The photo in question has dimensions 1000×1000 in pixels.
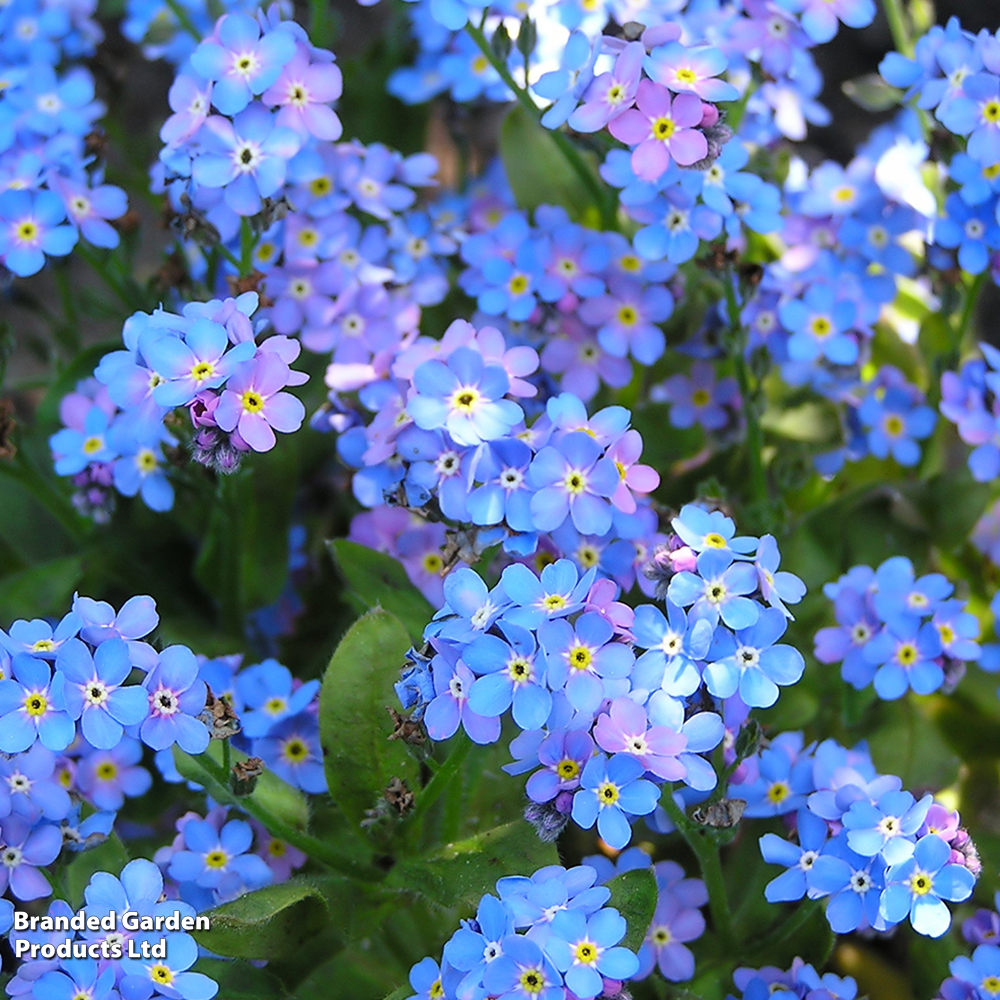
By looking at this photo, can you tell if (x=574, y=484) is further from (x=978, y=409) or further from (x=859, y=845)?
(x=978, y=409)

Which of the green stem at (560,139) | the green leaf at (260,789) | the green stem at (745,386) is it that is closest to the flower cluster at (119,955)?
the green leaf at (260,789)

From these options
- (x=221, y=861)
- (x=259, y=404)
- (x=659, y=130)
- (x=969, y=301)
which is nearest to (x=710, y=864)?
(x=221, y=861)

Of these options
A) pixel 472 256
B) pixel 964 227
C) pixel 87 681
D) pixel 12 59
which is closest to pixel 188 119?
pixel 472 256

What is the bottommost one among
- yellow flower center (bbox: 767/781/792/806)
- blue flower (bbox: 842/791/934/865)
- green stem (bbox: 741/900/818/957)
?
green stem (bbox: 741/900/818/957)

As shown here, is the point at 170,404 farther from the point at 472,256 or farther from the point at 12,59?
the point at 12,59

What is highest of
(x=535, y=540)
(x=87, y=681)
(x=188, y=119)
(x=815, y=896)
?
(x=188, y=119)

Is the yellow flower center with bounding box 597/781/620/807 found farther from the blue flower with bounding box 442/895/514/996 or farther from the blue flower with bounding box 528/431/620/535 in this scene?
the blue flower with bounding box 528/431/620/535

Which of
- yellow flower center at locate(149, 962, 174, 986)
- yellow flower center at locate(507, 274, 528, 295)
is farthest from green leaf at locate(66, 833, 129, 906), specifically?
Answer: yellow flower center at locate(507, 274, 528, 295)

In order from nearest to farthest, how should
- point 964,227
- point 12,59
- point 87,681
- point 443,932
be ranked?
1. point 87,681
2. point 443,932
3. point 964,227
4. point 12,59
